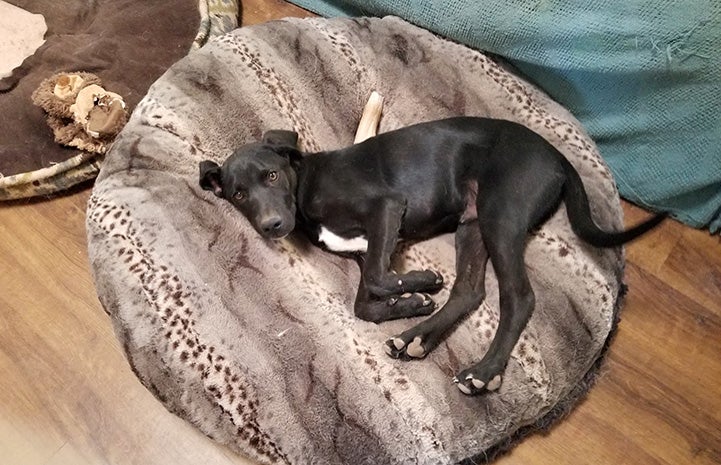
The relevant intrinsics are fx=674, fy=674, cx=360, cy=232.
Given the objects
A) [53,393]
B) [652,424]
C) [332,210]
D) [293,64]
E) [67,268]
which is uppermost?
[293,64]

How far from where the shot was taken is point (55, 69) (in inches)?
121

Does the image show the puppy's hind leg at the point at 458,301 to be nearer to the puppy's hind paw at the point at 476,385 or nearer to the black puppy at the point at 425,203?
the black puppy at the point at 425,203

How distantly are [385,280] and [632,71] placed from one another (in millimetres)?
1196

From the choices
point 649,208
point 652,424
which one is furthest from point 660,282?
point 652,424

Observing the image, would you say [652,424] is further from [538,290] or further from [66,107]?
[66,107]

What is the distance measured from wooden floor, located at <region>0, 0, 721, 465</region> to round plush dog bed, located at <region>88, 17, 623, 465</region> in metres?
0.21

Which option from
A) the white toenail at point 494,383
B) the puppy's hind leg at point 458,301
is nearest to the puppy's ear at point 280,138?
the puppy's hind leg at point 458,301

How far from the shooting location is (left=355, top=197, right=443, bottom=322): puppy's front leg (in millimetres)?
2262

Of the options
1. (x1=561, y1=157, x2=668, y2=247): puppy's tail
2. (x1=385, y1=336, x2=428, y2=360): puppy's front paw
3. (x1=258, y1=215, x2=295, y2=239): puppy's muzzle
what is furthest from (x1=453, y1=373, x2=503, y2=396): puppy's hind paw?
(x1=258, y1=215, x2=295, y2=239): puppy's muzzle

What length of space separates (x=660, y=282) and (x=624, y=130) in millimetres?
622

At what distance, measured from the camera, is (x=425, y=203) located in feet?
7.84

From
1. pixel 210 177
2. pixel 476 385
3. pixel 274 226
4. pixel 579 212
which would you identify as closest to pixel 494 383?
pixel 476 385

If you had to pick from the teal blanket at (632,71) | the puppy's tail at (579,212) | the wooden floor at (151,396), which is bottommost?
the wooden floor at (151,396)

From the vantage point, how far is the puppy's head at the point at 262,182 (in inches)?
88.8
